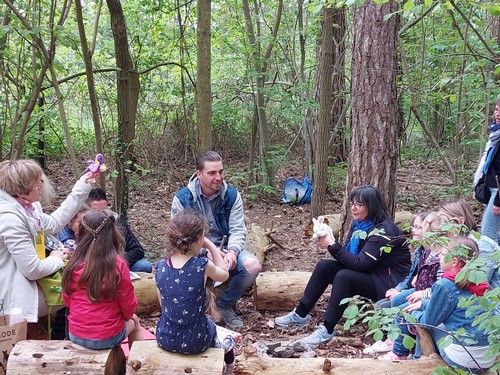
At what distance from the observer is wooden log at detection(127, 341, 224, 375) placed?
2.81 meters

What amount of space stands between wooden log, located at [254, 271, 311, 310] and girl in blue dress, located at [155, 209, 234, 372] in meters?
1.62

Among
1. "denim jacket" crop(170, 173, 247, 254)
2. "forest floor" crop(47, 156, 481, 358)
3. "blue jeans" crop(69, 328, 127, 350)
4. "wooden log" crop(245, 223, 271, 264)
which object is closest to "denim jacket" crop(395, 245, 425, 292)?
"forest floor" crop(47, 156, 481, 358)

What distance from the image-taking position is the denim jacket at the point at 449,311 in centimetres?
283

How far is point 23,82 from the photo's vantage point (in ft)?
22.6

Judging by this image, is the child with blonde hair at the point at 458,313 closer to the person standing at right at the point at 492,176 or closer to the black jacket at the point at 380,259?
the black jacket at the point at 380,259

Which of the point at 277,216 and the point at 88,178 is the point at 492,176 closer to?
the point at 88,178

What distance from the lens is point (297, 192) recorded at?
8.61m

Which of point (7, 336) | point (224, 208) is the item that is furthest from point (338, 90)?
point (7, 336)

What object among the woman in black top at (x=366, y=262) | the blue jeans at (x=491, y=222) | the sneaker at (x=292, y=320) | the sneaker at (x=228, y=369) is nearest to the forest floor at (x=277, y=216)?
the sneaker at (x=292, y=320)

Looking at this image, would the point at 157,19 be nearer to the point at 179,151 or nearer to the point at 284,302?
the point at 179,151

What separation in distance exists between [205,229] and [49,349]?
1138 mm

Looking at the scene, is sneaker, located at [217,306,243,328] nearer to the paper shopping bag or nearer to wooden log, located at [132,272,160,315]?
wooden log, located at [132,272,160,315]

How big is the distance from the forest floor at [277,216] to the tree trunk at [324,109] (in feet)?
2.04

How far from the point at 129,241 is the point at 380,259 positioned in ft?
7.29
